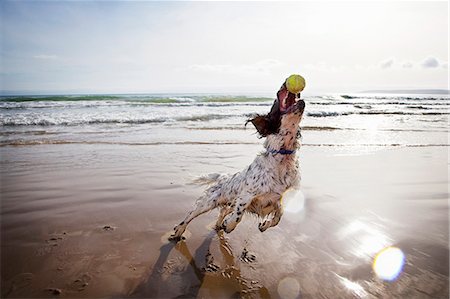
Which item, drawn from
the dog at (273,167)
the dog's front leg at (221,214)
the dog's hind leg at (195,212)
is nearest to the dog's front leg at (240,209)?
the dog at (273,167)

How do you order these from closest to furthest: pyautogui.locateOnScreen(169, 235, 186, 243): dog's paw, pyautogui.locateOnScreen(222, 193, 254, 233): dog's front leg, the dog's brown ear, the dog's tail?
the dog's brown ear, pyautogui.locateOnScreen(222, 193, 254, 233): dog's front leg, pyautogui.locateOnScreen(169, 235, 186, 243): dog's paw, the dog's tail

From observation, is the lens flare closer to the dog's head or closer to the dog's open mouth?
the dog's head

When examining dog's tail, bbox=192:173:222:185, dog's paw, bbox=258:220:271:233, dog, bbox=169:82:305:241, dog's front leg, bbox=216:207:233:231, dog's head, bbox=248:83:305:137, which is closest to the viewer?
dog's head, bbox=248:83:305:137

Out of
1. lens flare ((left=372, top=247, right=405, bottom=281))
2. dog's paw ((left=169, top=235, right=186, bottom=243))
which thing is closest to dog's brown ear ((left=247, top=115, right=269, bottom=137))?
dog's paw ((left=169, top=235, right=186, bottom=243))

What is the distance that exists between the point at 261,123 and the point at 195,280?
201 centimetres

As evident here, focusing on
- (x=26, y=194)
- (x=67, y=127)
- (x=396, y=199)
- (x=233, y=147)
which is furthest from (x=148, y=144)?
(x=396, y=199)

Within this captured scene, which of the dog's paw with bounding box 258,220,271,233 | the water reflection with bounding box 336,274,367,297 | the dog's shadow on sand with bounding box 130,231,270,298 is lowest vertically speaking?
the water reflection with bounding box 336,274,367,297

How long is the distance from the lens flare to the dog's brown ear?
2141 millimetres

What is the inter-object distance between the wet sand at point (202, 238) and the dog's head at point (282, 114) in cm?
170

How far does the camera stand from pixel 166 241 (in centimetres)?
434

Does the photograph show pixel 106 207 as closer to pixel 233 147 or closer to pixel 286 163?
pixel 286 163

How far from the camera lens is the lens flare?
11.8 ft

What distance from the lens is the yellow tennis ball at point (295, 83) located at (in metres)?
3.23

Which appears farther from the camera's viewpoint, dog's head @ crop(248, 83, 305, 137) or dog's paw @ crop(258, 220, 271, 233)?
dog's paw @ crop(258, 220, 271, 233)
